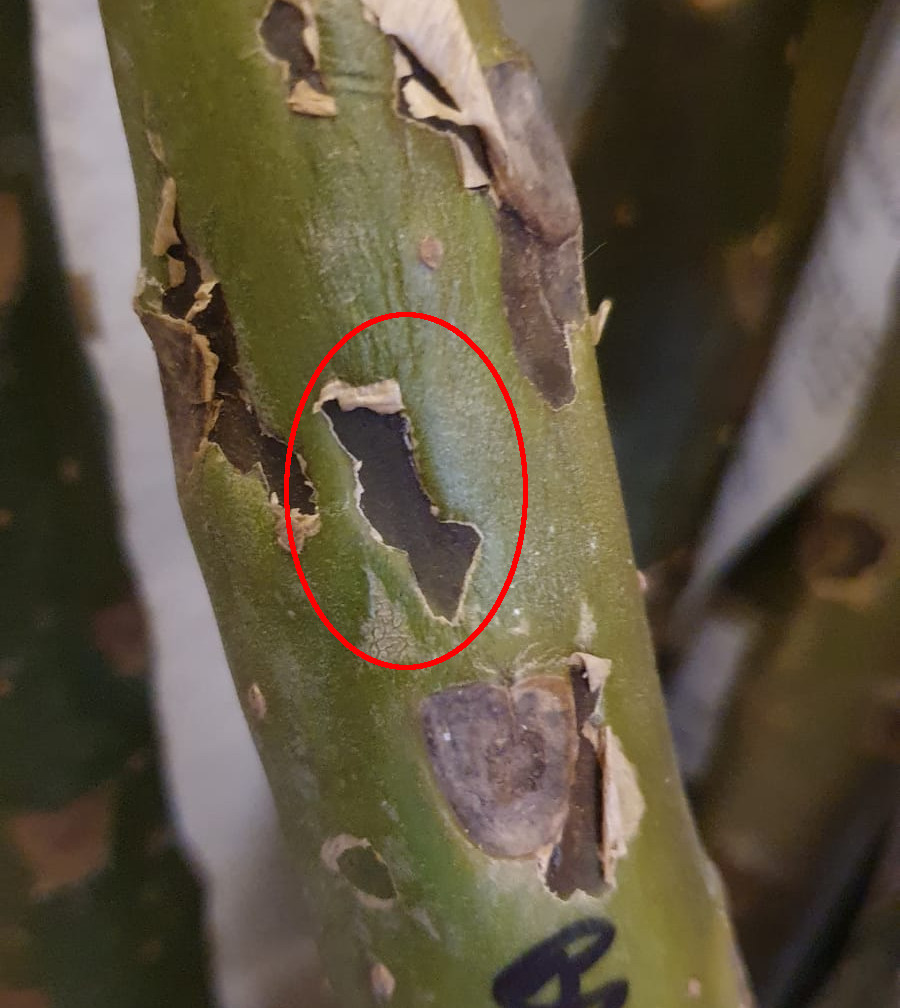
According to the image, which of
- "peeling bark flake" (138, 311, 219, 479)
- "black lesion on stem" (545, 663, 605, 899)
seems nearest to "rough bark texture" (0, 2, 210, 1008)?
"peeling bark flake" (138, 311, 219, 479)

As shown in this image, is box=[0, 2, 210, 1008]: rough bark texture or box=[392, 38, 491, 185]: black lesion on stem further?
box=[0, 2, 210, 1008]: rough bark texture

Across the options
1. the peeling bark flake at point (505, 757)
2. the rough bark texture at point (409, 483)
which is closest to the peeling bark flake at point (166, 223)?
the rough bark texture at point (409, 483)

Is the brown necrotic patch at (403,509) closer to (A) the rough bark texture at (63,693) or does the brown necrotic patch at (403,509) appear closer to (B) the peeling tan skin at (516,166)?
(B) the peeling tan skin at (516,166)

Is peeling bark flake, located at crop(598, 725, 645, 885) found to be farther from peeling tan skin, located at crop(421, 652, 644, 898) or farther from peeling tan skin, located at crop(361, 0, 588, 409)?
peeling tan skin, located at crop(361, 0, 588, 409)

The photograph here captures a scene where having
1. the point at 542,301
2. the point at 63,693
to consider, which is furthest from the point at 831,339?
the point at 63,693

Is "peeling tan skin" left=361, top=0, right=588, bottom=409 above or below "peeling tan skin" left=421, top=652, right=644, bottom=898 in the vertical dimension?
above

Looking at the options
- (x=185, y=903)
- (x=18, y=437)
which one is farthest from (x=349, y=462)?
(x=185, y=903)

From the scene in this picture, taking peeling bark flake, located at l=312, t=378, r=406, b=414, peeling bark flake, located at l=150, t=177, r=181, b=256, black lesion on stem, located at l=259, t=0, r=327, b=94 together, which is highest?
black lesion on stem, located at l=259, t=0, r=327, b=94

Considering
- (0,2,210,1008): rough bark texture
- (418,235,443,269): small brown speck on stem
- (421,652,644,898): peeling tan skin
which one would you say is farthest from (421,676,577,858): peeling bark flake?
(0,2,210,1008): rough bark texture

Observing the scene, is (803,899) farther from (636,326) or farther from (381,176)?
(381,176)
